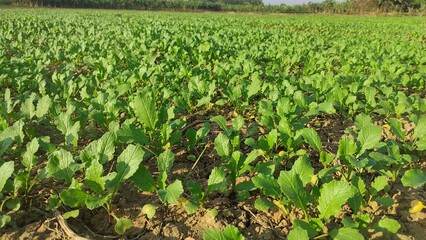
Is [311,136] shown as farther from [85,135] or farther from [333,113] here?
[85,135]

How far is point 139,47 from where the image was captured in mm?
6758

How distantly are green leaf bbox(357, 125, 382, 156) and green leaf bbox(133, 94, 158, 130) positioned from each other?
1.47 metres

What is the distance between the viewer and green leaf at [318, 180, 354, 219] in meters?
1.43

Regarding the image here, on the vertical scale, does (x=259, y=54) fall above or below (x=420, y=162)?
above

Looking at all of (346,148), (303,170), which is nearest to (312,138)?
(346,148)

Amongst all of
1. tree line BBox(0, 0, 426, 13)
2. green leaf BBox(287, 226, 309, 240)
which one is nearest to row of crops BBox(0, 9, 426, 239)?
green leaf BBox(287, 226, 309, 240)

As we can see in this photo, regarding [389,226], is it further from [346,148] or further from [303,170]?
[346,148]

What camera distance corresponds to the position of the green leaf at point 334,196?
56.2 inches

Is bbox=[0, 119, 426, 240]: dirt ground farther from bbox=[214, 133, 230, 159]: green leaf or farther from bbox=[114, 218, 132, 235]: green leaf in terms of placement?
bbox=[214, 133, 230, 159]: green leaf

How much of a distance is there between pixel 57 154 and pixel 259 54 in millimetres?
4663

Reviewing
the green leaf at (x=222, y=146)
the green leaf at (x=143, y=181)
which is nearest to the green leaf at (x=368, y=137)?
the green leaf at (x=222, y=146)

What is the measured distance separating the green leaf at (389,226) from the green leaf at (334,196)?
0.75 feet

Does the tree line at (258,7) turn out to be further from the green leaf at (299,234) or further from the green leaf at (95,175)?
the green leaf at (299,234)

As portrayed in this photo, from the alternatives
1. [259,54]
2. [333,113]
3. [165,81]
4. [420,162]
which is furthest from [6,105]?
[259,54]
